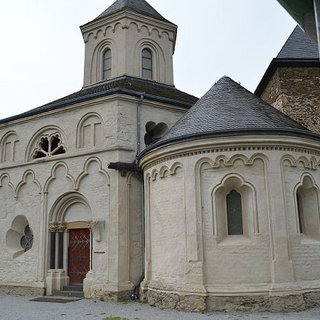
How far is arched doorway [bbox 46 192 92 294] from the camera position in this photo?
47.1ft

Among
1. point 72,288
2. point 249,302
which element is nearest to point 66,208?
point 72,288

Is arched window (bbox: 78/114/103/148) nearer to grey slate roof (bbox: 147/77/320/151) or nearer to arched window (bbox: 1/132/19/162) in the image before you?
grey slate roof (bbox: 147/77/320/151)

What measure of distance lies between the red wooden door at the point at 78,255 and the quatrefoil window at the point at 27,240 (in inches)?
80.2

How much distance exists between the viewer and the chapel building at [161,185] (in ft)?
34.6

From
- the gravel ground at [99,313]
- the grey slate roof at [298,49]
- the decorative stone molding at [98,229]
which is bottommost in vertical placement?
the gravel ground at [99,313]

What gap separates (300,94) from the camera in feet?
55.1

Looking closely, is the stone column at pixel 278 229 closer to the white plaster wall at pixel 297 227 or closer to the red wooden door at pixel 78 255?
the white plaster wall at pixel 297 227

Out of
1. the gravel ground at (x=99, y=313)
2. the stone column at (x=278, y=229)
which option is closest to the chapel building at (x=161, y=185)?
the stone column at (x=278, y=229)

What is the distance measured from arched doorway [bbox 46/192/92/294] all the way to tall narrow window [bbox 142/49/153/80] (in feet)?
24.1

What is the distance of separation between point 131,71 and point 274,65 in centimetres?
628

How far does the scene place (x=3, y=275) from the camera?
1540 cm

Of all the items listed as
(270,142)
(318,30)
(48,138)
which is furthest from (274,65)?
(318,30)

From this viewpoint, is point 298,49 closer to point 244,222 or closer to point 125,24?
point 125,24

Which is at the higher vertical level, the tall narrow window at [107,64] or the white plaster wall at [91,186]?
the tall narrow window at [107,64]
